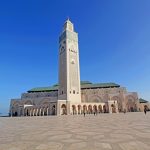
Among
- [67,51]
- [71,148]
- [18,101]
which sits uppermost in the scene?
[67,51]

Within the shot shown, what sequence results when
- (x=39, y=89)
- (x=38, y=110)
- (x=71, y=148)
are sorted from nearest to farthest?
1. (x=71, y=148)
2. (x=38, y=110)
3. (x=39, y=89)

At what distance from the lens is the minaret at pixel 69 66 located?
53.0 meters

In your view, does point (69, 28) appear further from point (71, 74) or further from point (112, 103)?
point (112, 103)

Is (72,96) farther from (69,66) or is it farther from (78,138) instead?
Result: (78,138)

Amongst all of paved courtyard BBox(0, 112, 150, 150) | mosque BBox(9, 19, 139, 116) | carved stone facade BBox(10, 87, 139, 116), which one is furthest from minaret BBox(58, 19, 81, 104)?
paved courtyard BBox(0, 112, 150, 150)

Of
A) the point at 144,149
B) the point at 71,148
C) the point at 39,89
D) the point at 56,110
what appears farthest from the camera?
the point at 39,89

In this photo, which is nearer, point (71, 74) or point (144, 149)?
point (144, 149)

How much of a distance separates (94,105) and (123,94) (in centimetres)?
1451

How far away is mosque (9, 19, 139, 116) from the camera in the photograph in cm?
4834

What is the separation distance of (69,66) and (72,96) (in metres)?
11.0

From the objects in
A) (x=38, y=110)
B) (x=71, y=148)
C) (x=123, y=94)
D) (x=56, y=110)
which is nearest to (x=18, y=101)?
(x=38, y=110)

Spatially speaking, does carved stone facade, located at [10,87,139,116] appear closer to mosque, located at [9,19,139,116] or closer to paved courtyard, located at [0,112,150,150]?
mosque, located at [9,19,139,116]

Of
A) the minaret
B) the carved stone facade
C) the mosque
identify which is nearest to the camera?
the carved stone facade

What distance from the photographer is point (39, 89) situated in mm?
75500
